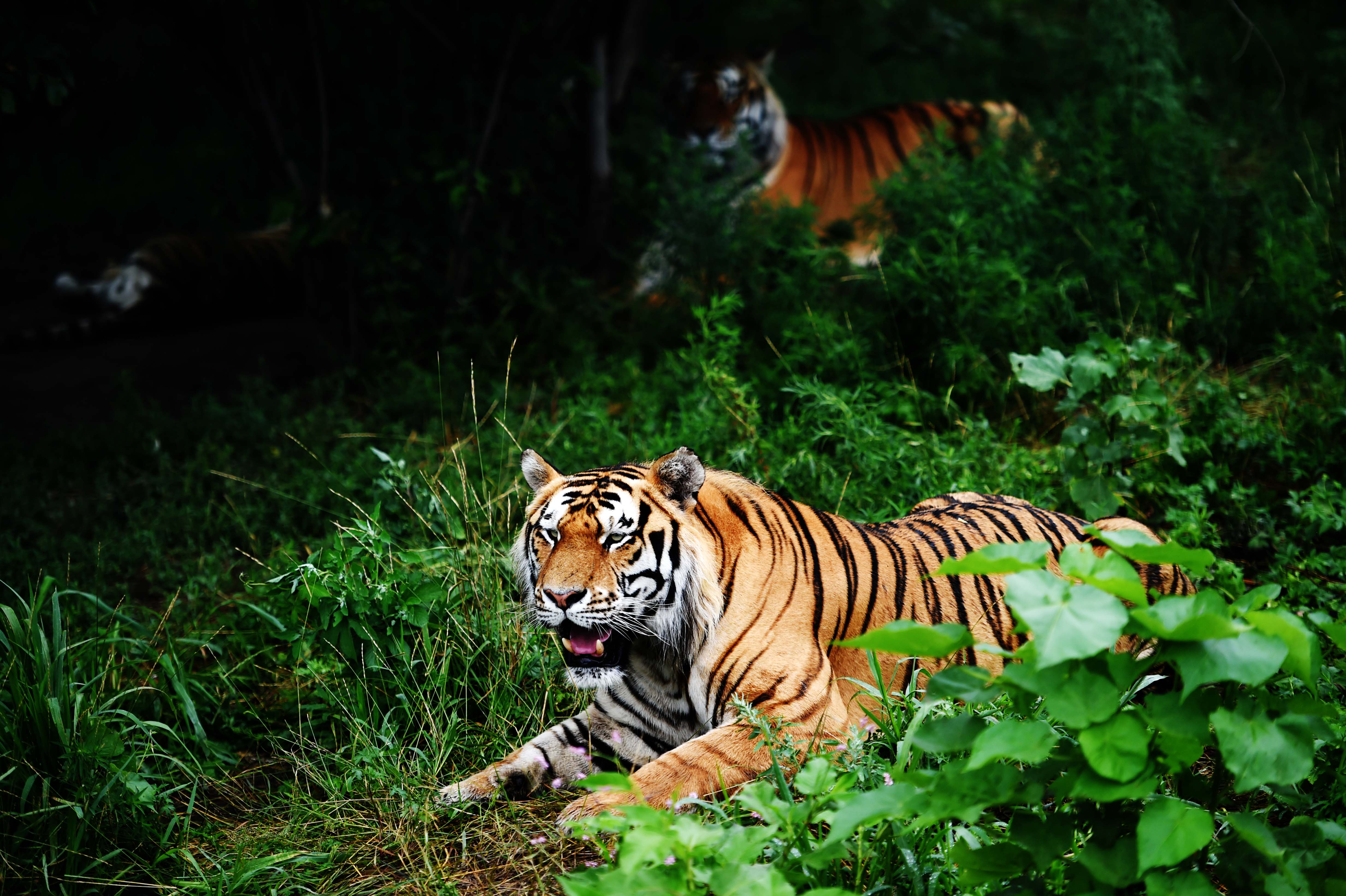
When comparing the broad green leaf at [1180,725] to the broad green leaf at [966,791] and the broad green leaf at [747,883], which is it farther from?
the broad green leaf at [747,883]

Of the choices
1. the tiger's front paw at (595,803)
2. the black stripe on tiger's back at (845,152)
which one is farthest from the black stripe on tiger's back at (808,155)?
the tiger's front paw at (595,803)

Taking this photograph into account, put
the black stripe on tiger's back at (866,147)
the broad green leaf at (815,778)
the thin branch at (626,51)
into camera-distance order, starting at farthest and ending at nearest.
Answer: the black stripe on tiger's back at (866,147) < the thin branch at (626,51) < the broad green leaf at (815,778)

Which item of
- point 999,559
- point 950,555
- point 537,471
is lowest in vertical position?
point 950,555

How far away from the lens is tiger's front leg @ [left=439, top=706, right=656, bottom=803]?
253 cm

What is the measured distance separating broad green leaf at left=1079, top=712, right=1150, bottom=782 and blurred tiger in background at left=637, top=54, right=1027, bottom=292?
5365 millimetres

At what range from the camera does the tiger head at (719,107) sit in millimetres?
7086

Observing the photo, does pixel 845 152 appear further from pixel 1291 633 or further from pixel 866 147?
pixel 1291 633

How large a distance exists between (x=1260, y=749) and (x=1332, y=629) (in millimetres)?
236

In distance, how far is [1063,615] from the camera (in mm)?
1511

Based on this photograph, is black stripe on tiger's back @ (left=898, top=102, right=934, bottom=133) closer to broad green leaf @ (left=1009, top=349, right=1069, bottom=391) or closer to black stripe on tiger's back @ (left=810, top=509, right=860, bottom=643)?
broad green leaf @ (left=1009, top=349, right=1069, bottom=391)

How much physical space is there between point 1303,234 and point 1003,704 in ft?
12.6

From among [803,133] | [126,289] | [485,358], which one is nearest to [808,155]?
[803,133]

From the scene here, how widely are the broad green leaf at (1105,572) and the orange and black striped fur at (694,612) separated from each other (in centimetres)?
76

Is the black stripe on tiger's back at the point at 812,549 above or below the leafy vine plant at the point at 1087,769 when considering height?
below
